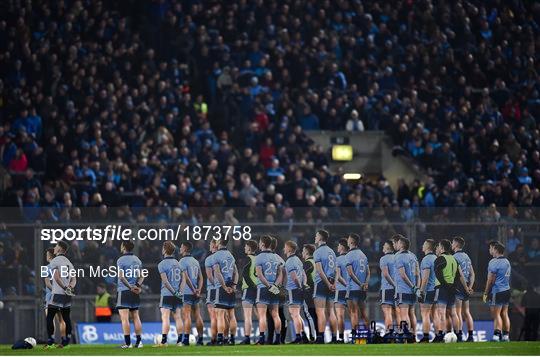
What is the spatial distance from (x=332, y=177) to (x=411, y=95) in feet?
16.6

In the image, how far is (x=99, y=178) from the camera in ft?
113

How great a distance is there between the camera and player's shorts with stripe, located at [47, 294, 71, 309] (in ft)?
93.9

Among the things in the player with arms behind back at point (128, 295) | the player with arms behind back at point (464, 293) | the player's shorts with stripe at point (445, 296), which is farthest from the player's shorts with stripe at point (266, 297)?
the player with arms behind back at point (464, 293)

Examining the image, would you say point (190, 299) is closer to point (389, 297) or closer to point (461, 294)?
point (389, 297)

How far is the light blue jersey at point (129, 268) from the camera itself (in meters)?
29.2

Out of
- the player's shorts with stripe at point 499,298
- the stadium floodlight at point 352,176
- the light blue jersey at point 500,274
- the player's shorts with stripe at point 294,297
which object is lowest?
the player's shorts with stripe at point 499,298

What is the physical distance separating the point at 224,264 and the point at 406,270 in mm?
3537

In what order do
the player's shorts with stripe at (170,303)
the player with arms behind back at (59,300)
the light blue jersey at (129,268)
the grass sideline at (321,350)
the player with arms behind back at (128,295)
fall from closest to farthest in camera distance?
the grass sideline at (321,350), the player with arms behind back at (59,300), the player with arms behind back at (128,295), the light blue jersey at (129,268), the player's shorts with stripe at (170,303)

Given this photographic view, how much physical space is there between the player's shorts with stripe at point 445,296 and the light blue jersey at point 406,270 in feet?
2.10

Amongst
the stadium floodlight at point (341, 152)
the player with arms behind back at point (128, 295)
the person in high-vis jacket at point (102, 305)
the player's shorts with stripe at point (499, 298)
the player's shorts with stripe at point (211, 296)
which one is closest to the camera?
the player with arms behind back at point (128, 295)

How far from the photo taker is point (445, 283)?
99.4 ft

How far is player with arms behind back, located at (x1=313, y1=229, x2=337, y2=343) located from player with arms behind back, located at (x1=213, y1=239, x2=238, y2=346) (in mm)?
1595

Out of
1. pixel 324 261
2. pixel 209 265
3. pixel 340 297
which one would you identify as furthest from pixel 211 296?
pixel 340 297

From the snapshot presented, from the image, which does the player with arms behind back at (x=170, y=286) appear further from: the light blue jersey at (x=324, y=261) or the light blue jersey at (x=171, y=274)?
the light blue jersey at (x=324, y=261)
